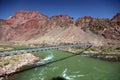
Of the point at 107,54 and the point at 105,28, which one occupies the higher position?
the point at 105,28

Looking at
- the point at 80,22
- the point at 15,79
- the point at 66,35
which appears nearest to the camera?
the point at 15,79

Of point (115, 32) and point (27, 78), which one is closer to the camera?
point (27, 78)

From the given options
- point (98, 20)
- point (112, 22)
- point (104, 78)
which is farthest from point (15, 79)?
point (98, 20)

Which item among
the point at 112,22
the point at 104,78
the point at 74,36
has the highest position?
the point at 112,22

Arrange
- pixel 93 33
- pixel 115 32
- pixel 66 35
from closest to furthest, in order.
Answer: pixel 115 32 < pixel 93 33 < pixel 66 35

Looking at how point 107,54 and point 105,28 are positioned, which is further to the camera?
point 105,28

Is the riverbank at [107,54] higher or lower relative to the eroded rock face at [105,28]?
lower

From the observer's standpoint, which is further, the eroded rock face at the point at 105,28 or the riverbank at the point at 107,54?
the eroded rock face at the point at 105,28

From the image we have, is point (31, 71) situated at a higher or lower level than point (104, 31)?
lower

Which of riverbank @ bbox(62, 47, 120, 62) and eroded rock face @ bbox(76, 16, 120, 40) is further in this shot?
eroded rock face @ bbox(76, 16, 120, 40)

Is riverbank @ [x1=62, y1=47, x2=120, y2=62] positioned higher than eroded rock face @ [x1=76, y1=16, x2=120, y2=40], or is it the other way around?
eroded rock face @ [x1=76, y1=16, x2=120, y2=40]

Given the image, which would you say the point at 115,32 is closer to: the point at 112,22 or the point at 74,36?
the point at 112,22
